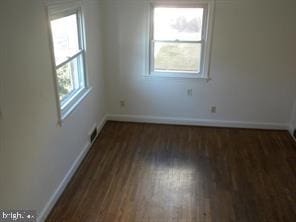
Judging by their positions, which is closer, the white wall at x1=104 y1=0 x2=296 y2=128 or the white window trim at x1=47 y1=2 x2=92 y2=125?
the white window trim at x1=47 y1=2 x2=92 y2=125

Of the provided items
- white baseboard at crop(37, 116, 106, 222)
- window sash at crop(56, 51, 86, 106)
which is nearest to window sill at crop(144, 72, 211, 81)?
window sash at crop(56, 51, 86, 106)

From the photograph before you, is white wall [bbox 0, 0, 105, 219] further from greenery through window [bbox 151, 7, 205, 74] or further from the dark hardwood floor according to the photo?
greenery through window [bbox 151, 7, 205, 74]

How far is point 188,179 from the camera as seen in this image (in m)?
3.71

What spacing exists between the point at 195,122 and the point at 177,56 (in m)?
1.15

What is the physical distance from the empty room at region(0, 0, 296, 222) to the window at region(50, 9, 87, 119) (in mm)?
18

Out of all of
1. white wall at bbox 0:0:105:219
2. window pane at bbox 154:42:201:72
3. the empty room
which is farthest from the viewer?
window pane at bbox 154:42:201:72

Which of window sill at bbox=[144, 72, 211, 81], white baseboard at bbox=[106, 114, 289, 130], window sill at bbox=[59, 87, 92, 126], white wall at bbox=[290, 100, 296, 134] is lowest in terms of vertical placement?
white baseboard at bbox=[106, 114, 289, 130]

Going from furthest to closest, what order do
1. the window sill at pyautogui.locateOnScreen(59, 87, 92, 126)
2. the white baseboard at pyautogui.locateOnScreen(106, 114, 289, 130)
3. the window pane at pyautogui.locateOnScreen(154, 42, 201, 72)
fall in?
1. the white baseboard at pyautogui.locateOnScreen(106, 114, 289, 130)
2. the window pane at pyautogui.locateOnScreen(154, 42, 201, 72)
3. the window sill at pyautogui.locateOnScreen(59, 87, 92, 126)

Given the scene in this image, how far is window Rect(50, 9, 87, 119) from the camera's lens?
322cm

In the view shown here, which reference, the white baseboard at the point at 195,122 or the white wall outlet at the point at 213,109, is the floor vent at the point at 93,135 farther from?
the white wall outlet at the point at 213,109

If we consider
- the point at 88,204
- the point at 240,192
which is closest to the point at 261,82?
the point at 240,192

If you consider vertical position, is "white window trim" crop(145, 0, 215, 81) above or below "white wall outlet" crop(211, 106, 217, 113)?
above

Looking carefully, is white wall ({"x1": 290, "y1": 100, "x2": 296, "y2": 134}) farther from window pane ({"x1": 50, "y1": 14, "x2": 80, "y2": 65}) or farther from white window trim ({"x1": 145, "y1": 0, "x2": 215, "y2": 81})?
window pane ({"x1": 50, "y1": 14, "x2": 80, "y2": 65})

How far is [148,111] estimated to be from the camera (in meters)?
5.09
